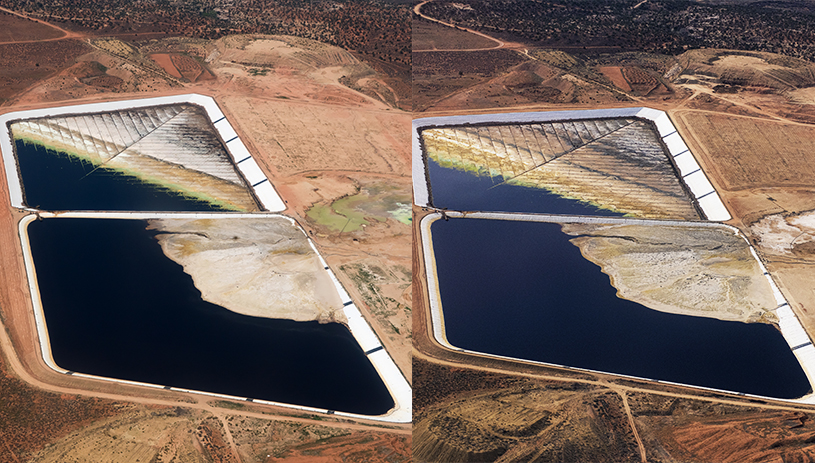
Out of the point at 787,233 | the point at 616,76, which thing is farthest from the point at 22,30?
the point at 787,233

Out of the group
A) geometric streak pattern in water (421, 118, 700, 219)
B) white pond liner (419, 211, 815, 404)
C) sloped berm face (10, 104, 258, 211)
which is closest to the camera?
white pond liner (419, 211, 815, 404)

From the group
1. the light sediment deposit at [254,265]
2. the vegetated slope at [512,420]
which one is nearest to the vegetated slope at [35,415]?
the light sediment deposit at [254,265]

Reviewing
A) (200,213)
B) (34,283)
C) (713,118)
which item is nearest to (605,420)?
(200,213)

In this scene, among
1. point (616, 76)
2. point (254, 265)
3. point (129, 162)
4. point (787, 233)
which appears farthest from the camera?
point (616, 76)

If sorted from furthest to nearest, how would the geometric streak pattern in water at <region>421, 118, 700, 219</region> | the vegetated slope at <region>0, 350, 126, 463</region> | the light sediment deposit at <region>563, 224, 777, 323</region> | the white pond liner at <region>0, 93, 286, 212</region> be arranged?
the geometric streak pattern in water at <region>421, 118, 700, 219</region> < the white pond liner at <region>0, 93, 286, 212</region> < the light sediment deposit at <region>563, 224, 777, 323</region> < the vegetated slope at <region>0, 350, 126, 463</region>

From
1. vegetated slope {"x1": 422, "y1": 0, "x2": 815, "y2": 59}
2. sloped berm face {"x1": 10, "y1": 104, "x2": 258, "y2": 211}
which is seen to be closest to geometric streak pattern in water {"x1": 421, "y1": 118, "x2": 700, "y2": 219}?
sloped berm face {"x1": 10, "y1": 104, "x2": 258, "y2": 211}

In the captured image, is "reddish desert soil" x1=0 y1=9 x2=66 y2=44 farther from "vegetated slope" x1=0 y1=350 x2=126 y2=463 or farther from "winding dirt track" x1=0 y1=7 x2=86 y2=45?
"vegetated slope" x1=0 y1=350 x2=126 y2=463

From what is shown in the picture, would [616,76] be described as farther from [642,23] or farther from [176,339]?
[176,339]

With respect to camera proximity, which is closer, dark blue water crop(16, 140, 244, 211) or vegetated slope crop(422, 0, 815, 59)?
dark blue water crop(16, 140, 244, 211)
